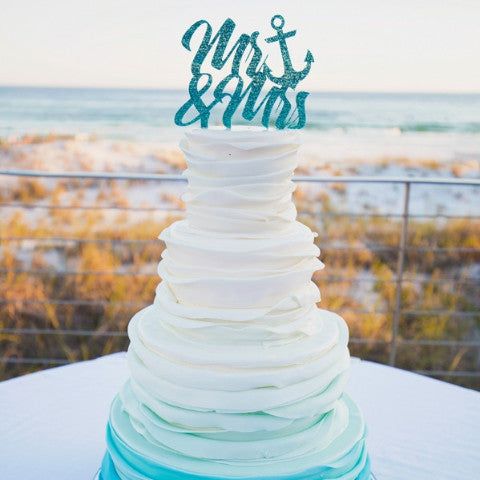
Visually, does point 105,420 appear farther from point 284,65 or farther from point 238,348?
point 284,65

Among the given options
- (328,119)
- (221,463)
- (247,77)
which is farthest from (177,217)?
(328,119)

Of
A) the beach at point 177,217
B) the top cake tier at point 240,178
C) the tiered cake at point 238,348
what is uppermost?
the top cake tier at point 240,178

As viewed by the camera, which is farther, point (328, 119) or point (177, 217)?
point (328, 119)

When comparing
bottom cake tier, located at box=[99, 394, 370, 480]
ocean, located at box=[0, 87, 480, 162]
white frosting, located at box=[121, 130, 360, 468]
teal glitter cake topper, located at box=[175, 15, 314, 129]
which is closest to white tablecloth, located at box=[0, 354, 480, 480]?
bottom cake tier, located at box=[99, 394, 370, 480]

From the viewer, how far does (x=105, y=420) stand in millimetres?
1403

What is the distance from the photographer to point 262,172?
3.43ft

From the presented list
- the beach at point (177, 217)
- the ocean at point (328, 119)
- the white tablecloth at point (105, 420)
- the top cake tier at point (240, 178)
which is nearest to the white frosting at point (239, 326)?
the top cake tier at point (240, 178)

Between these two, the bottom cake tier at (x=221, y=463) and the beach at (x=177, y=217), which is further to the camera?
the beach at (x=177, y=217)

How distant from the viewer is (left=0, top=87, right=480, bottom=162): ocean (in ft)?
56.6

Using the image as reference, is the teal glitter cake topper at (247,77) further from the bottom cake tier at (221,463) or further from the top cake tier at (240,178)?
the bottom cake tier at (221,463)

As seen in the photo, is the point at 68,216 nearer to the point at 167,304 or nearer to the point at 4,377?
Result: the point at 4,377

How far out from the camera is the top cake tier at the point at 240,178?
1031 millimetres

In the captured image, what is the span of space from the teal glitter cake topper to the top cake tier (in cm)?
5

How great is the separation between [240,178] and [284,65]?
22 centimetres
